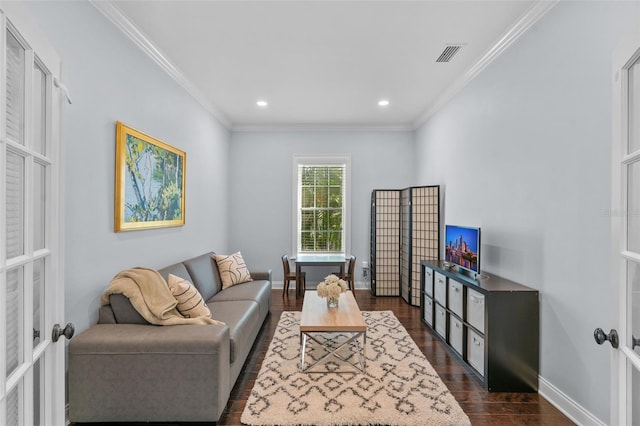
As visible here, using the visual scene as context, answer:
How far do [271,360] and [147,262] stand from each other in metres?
1.48

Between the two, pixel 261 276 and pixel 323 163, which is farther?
pixel 323 163

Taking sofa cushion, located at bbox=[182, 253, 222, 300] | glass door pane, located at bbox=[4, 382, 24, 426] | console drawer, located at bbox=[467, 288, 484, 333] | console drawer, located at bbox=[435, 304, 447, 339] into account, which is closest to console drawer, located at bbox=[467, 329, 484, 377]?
console drawer, located at bbox=[467, 288, 484, 333]

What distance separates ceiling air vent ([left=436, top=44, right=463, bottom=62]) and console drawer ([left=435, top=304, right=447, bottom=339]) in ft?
8.45

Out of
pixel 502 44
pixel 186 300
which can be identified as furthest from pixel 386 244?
pixel 186 300

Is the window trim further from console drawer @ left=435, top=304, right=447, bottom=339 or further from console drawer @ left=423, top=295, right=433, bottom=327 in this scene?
console drawer @ left=435, top=304, right=447, bottom=339

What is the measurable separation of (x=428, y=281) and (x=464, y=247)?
72cm

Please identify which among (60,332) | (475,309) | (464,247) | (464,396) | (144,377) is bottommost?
(464,396)

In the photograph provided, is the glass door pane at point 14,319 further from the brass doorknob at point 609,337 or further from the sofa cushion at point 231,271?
the sofa cushion at point 231,271

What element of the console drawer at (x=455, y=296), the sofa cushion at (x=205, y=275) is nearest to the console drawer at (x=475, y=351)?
the console drawer at (x=455, y=296)

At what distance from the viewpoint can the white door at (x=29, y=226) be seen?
923mm

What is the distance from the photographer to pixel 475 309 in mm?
2746

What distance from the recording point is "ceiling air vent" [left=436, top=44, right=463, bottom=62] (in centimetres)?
304

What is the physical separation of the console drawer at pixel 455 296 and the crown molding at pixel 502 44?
2.17 m

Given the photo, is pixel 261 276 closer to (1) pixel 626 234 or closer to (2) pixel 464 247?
(2) pixel 464 247
